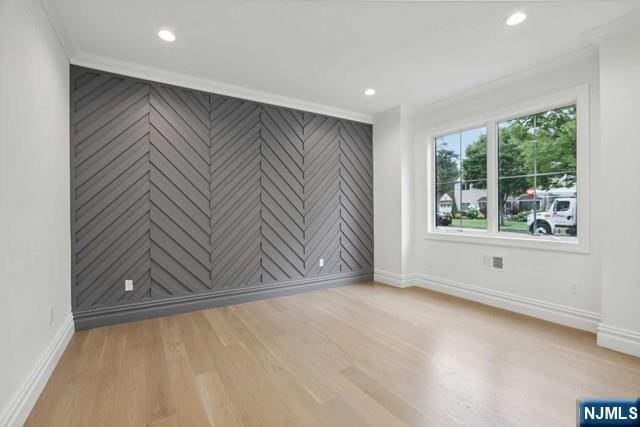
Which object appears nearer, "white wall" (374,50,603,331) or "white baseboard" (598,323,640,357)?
"white baseboard" (598,323,640,357)

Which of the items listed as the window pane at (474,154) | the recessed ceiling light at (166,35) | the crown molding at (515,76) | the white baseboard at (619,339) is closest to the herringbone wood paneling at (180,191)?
the recessed ceiling light at (166,35)

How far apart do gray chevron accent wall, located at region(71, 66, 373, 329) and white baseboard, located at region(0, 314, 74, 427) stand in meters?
0.59

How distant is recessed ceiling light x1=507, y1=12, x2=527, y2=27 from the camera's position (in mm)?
2295

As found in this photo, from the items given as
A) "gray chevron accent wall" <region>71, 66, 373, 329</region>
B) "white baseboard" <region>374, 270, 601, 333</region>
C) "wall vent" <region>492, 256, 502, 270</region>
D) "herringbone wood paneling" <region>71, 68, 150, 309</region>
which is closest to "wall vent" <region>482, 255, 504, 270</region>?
"wall vent" <region>492, 256, 502, 270</region>

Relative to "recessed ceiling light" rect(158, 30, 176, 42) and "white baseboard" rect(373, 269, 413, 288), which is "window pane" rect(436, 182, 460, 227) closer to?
"white baseboard" rect(373, 269, 413, 288)

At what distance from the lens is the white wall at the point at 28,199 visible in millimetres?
1552

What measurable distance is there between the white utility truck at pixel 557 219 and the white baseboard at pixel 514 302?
0.78m

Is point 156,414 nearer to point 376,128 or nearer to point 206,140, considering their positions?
point 206,140

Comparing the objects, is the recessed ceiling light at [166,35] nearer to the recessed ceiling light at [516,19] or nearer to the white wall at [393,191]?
the recessed ceiling light at [516,19]

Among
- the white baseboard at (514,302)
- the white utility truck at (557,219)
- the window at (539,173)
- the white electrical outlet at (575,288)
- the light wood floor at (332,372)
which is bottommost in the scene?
the light wood floor at (332,372)

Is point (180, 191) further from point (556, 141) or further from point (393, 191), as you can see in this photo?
point (556, 141)

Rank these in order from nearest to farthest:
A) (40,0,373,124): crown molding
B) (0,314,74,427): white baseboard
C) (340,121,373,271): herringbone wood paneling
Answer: (0,314,74,427): white baseboard → (40,0,373,124): crown molding → (340,121,373,271): herringbone wood paneling

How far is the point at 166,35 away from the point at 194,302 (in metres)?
2.75

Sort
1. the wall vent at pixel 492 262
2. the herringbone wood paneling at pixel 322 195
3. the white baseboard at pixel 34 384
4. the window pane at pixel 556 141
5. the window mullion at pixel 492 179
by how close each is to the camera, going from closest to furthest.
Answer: the white baseboard at pixel 34 384 → the window pane at pixel 556 141 → the wall vent at pixel 492 262 → the window mullion at pixel 492 179 → the herringbone wood paneling at pixel 322 195
